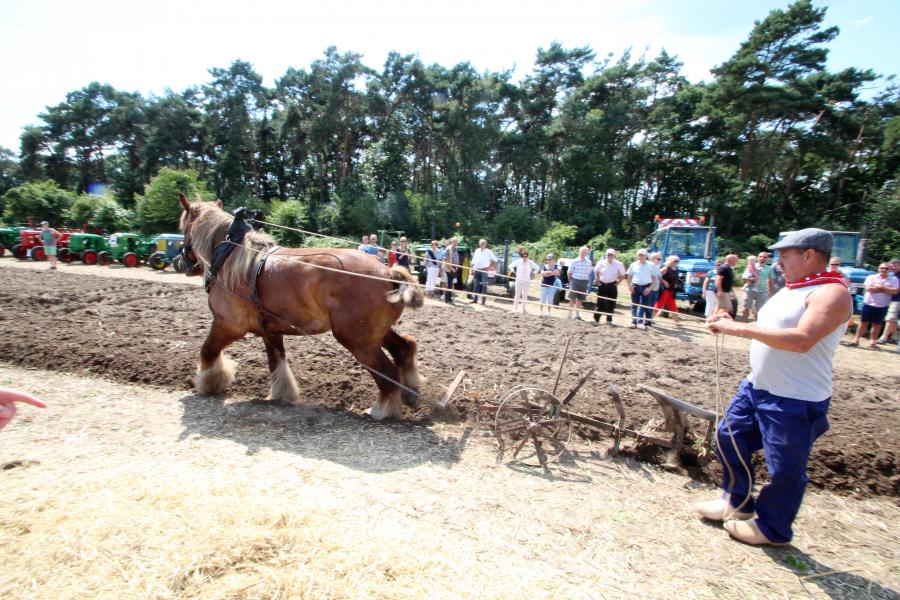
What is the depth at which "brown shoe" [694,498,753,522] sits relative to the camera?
3035 mm

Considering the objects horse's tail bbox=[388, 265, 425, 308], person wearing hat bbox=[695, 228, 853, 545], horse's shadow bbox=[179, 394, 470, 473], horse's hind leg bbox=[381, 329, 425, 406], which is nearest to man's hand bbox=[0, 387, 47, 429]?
horse's shadow bbox=[179, 394, 470, 473]

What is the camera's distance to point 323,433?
14.1 feet

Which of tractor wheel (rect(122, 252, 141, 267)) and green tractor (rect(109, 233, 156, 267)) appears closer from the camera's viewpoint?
tractor wheel (rect(122, 252, 141, 267))

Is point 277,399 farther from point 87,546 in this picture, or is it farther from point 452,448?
point 87,546

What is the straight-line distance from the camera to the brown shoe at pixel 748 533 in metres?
2.88

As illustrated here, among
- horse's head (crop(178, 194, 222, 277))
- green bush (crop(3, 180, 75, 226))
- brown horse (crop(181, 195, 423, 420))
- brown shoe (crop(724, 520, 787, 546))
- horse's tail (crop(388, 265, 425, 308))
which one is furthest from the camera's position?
Result: green bush (crop(3, 180, 75, 226))

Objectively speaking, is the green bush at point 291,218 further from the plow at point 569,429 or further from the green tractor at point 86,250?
the plow at point 569,429

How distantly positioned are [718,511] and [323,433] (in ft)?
10.6

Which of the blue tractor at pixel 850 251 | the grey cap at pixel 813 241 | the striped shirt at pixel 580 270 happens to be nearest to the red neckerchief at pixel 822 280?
the grey cap at pixel 813 241

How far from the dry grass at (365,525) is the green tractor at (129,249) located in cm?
1638

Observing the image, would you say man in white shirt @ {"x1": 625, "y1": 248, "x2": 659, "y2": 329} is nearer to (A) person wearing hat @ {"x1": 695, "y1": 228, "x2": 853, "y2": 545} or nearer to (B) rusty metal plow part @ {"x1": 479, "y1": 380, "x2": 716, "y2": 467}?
(B) rusty metal plow part @ {"x1": 479, "y1": 380, "x2": 716, "y2": 467}

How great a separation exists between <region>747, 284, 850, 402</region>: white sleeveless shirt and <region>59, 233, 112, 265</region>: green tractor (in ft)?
70.0

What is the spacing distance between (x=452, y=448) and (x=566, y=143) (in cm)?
3939

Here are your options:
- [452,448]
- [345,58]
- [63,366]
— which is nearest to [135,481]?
[452,448]
